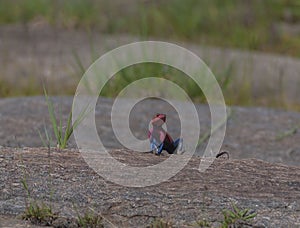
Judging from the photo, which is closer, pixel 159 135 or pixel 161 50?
pixel 159 135

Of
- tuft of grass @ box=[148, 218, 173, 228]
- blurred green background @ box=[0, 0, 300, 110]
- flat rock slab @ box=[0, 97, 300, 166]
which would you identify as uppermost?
blurred green background @ box=[0, 0, 300, 110]

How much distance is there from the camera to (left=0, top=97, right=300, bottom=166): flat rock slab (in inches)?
149

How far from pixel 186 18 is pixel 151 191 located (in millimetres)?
5698

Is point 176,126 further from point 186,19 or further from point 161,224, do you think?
point 186,19

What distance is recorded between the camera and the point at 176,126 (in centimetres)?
428

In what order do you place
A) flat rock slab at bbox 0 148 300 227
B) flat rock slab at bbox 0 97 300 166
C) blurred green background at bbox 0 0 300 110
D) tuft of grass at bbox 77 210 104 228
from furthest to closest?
blurred green background at bbox 0 0 300 110 → flat rock slab at bbox 0 97 300 166 → flat rock slab at bbox 0 148 300 227 → tuft of grass at bbox 77 210 104 228

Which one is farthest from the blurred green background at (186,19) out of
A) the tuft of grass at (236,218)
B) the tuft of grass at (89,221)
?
the tuft of grass at (89,221)

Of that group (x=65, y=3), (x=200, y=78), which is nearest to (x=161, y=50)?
(x=200, y=78)

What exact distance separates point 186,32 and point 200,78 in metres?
2.92

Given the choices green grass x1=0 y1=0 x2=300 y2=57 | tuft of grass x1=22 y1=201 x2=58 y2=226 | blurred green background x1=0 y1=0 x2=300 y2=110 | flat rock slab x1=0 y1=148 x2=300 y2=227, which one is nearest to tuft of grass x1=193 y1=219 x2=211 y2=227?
flat rock slab x1=0 y1=148 x2=300 y2=227

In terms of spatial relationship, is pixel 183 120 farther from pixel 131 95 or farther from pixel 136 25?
pixel 136 25

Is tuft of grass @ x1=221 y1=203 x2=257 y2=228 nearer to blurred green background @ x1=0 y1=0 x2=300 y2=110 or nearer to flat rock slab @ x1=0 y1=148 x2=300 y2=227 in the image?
flat rock slab @ x1=0 y1=148 x2=300 y2=227

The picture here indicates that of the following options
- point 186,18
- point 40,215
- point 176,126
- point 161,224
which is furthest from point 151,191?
point 186,18

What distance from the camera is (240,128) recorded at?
4.30 m
